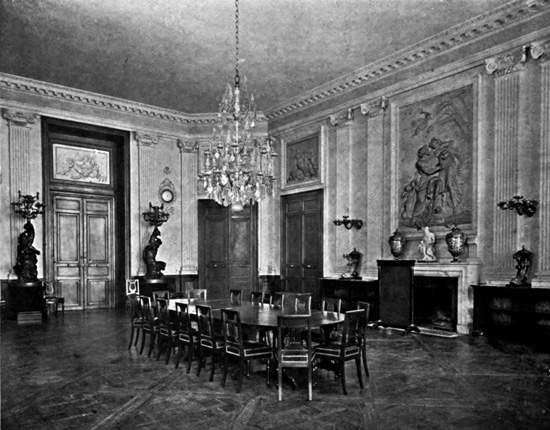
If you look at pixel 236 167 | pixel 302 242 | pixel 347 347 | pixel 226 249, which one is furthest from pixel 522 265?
pixel 226 249

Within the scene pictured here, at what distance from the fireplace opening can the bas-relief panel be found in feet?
3.64

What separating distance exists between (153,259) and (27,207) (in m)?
3.14

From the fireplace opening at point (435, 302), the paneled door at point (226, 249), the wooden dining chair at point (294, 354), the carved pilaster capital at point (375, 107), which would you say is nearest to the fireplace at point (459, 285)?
the fireplace opening at point (435, 302)

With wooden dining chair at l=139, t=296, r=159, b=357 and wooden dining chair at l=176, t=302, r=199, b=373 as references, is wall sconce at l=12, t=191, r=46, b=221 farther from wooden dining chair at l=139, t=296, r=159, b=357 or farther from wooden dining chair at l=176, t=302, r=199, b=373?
wooden dining chair at l=176, t=302, r=199, b=373

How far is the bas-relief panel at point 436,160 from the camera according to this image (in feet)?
27.2

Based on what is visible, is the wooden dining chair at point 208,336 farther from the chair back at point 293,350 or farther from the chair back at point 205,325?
the chair back at point 293,350

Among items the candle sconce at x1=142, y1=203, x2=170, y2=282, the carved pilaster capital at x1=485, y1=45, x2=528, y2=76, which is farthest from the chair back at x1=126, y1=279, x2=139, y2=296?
the carved pilaster capital at x1=485, y1=45, x2=528, y2=76

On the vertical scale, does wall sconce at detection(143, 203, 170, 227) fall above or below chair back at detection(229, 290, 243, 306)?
above

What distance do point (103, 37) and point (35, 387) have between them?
591 centimetres

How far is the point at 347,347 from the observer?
16.4ft

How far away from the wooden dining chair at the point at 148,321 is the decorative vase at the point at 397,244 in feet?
15.3

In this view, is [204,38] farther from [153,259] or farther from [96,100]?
[153,259]

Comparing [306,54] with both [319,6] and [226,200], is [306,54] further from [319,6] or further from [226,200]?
Answer: [226,200]

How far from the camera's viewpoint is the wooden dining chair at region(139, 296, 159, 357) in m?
6.62
